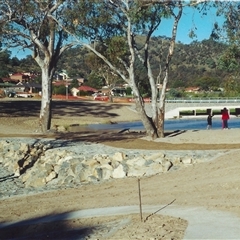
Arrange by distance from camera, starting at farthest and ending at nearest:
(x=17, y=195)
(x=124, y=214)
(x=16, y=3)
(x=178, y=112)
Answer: (x=178, y=112), (x=16, y=3), (x=17, y=195), (x=124, y=214)

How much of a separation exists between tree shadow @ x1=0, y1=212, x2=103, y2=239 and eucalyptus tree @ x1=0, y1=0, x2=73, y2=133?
1729cm

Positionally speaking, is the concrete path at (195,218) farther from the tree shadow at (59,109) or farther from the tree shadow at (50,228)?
the tree shadow at (59,109)

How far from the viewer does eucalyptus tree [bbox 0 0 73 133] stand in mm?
29372

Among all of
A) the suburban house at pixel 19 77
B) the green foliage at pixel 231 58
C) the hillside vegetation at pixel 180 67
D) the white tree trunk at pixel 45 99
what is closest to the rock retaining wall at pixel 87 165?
the green foliage at pixel 231 58

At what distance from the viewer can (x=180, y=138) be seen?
25297mm

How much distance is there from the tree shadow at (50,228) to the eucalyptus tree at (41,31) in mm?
17285

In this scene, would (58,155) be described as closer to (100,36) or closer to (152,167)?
(152,167)

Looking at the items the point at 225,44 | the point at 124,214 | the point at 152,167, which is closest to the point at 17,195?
the point at 152,167

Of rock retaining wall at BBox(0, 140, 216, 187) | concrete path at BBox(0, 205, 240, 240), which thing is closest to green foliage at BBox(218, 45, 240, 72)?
rock retaining wall at BBox(0, 140, 216, 187)

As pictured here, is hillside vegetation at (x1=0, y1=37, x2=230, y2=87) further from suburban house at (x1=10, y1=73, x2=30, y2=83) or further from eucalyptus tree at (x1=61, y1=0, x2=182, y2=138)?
eucalyptus tree at (x1=61, y1=0, x2=182, y2=138)

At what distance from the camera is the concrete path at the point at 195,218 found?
30.5 ft

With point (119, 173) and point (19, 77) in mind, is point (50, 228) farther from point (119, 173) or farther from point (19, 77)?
point (19, 77)

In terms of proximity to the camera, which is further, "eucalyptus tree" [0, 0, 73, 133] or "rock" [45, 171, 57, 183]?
"eucalyptus tree" [0, 0, 73, 133]

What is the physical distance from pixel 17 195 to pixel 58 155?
5129mm
